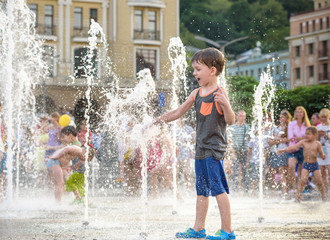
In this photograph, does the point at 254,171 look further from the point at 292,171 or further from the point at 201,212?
the point at 201,212

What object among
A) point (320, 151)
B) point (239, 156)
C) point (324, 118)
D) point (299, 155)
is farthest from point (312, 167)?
point (239, 156)

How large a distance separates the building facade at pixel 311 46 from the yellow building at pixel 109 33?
21901 mm

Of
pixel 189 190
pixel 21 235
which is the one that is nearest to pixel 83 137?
pixel 189 190

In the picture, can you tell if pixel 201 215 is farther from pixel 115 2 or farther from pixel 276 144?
pixel 115 2

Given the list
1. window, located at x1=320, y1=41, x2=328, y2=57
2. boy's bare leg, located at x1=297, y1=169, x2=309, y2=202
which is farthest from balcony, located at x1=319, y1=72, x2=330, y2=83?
boy's bare leg, located at x1=297, y1=169, x2=309, y2=202

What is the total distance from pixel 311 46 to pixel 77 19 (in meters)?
31.4

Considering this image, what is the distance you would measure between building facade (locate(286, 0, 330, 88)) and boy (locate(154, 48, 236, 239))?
6207cm

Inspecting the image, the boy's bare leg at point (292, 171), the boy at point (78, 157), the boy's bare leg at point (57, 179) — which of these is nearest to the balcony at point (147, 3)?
the boy's bare leg at point (292, 171)

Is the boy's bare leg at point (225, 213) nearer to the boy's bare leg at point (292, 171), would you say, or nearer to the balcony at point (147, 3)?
the boy's bare leg at point (292, 171)

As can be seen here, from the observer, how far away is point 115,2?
47062 millimetres

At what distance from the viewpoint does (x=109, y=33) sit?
47.5 meters

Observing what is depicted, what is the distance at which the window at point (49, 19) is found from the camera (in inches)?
1779

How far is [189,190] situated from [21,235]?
23.0 feet

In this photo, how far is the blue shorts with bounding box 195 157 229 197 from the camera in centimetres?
514
